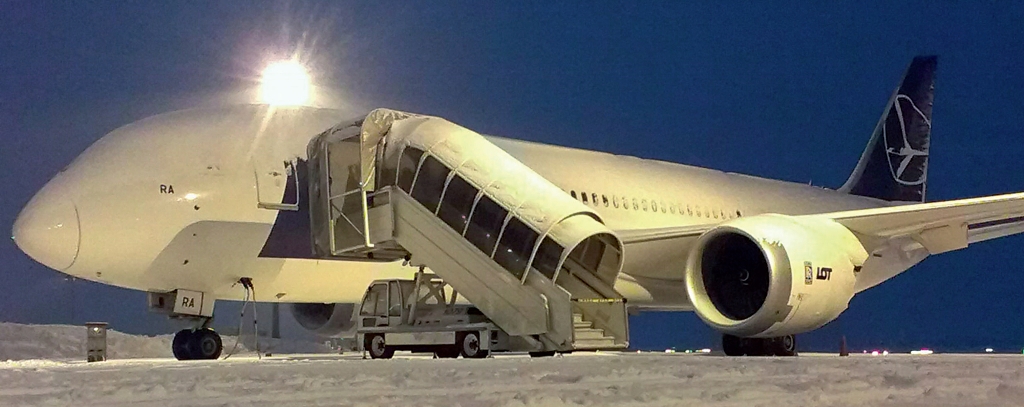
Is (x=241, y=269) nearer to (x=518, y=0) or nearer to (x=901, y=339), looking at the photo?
(x=518, y=0)

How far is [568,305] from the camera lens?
8227mm

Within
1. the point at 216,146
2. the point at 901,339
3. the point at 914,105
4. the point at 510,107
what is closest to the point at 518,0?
the point at 510,107

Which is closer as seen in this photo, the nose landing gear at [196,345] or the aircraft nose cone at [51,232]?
the aircraft nose cone at [51,232]

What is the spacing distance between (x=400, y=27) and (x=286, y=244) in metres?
37.5

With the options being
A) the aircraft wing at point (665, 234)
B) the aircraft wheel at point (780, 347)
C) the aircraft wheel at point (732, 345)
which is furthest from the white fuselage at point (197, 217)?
the aircraft wheel at point (780, 347)

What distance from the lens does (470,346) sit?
9.09 metres

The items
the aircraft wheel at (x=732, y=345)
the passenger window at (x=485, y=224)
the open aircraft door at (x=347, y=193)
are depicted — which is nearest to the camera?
the passenger window at (x=485, y=224)

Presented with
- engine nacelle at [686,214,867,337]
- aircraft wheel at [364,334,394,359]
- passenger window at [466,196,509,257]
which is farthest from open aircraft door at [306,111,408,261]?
engine nacelle at [686,214,867,337]

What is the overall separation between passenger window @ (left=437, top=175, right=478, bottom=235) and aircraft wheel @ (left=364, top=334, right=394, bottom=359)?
151 centimetres

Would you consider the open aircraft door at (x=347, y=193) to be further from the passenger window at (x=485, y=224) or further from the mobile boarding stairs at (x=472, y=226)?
the passenger window at (x=485, y=224)

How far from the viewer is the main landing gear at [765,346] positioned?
11.5 metres

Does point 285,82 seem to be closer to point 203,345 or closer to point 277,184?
point 277,184

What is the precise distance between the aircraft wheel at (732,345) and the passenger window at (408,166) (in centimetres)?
458

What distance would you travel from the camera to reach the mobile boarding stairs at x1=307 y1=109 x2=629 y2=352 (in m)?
8.51
